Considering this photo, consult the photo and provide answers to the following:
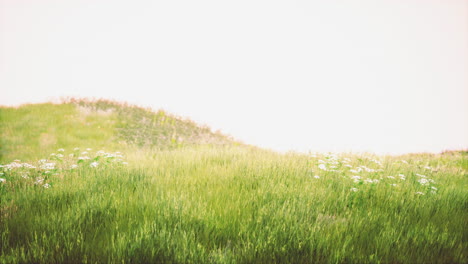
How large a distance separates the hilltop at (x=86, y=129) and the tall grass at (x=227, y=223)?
297 inches

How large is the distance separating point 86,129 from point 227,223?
13.5 meters

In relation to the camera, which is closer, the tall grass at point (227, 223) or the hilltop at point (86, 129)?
the tall grass at point (227, 223)

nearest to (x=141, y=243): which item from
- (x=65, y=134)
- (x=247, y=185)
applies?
(x=247, y=185)

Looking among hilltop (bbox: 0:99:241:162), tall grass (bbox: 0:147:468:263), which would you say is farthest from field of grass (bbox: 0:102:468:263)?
hilltop (bbox: 0:99:241:162)

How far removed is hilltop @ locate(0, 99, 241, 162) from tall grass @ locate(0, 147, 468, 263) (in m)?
7.55

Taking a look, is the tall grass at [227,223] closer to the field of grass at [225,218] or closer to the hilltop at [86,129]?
the field of grass at [225,218]

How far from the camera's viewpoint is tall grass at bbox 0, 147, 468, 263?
2135 millimetres

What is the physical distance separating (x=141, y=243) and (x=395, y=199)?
11.5ft

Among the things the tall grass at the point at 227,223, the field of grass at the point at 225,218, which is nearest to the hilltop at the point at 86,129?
the field of grass at the point at 225,218

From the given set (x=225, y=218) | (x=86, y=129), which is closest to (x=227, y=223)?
(x=225, y=218)

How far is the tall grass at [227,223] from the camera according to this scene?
2135mm

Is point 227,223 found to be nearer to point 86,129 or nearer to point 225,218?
point 225,218

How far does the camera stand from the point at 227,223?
2605mm

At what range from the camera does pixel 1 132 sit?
→ 1248 cm
